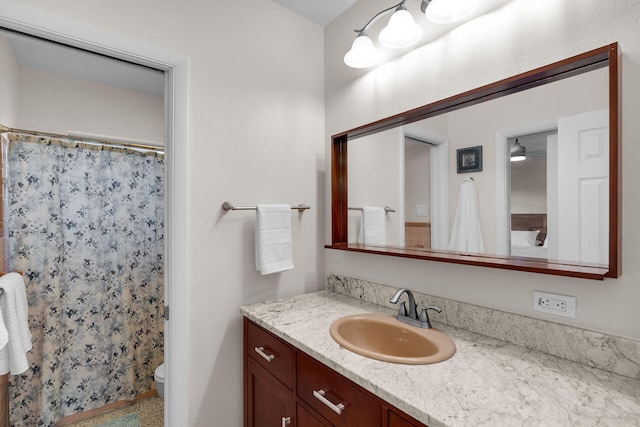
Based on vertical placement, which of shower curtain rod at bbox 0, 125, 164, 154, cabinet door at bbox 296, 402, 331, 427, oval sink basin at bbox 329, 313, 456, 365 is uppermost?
shower curtain rod at bbox 0, 125, 164, 154

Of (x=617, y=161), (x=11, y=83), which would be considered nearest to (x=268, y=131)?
(x=617, y=161)

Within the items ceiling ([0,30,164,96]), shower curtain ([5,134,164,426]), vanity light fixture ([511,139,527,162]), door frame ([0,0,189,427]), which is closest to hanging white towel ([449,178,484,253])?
vanity light fixture ([511,139,527,162])

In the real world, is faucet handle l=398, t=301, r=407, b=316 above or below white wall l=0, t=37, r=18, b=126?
below

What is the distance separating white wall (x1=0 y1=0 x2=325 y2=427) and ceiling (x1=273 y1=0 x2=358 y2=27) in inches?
1.6

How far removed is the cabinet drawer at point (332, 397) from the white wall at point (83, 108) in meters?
2.21

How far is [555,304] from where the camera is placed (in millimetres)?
1014

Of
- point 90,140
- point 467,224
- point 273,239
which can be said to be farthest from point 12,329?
point 467,224

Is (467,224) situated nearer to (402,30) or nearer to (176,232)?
(402,30)

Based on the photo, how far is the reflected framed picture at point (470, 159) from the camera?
124 cm

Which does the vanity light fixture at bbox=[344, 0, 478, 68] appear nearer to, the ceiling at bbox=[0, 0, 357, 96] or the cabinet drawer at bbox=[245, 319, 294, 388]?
the ceiling at bbox=[0, 0, 357, 96]

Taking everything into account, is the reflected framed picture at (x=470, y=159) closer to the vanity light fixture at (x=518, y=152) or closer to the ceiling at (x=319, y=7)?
the vanity light fixture at (x=518, y=152)

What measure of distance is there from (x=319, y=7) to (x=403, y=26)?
27.2 inches

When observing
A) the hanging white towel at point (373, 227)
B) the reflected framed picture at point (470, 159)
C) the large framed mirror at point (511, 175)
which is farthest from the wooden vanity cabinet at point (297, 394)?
the reflected framed picture at point (470, 159)

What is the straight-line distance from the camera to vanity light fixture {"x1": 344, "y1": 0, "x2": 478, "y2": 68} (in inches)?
45.9
